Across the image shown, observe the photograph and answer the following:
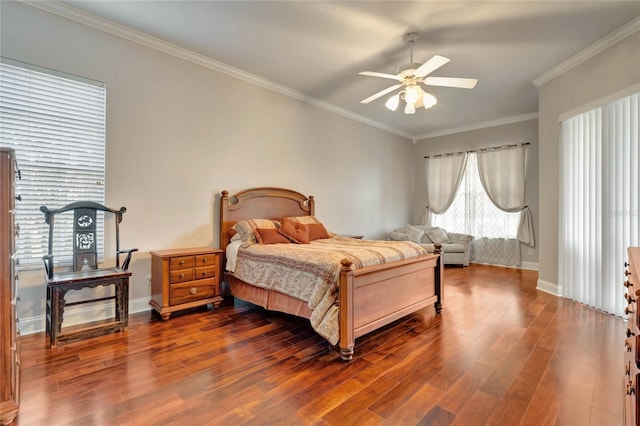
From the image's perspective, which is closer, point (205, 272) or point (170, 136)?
point (205, 272)

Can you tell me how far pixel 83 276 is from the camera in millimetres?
2557

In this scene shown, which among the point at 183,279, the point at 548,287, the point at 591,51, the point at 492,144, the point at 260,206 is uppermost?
the point at 591,51

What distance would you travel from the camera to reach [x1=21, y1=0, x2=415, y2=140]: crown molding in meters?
2.74

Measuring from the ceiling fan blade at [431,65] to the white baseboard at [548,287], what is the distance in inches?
130

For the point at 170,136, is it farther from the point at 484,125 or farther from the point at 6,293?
the point at 484,125

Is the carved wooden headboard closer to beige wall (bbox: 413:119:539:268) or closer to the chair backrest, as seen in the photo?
the chair backrest

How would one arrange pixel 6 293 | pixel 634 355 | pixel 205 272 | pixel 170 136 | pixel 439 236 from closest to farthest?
pixel 634 355, pixel 6 293, pixel 205 272, pixel 170 136, pixel 439 236

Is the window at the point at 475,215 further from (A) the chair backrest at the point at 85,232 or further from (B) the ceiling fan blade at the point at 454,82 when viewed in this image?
(A) the chair backrest at the point at 85,232

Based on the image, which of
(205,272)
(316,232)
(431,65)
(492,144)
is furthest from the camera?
(492,144)

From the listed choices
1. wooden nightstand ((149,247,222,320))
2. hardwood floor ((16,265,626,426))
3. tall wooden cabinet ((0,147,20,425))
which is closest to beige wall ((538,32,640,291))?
hardwood floor ((16,265,626,426))

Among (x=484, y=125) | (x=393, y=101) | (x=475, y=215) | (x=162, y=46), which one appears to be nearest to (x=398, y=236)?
(x=475, y=215)

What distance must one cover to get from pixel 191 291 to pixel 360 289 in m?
1.88

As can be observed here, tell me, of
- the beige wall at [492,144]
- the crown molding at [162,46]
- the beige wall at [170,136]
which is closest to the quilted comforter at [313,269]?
the beige wall at [170,136]

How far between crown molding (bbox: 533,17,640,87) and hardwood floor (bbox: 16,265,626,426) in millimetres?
2884
